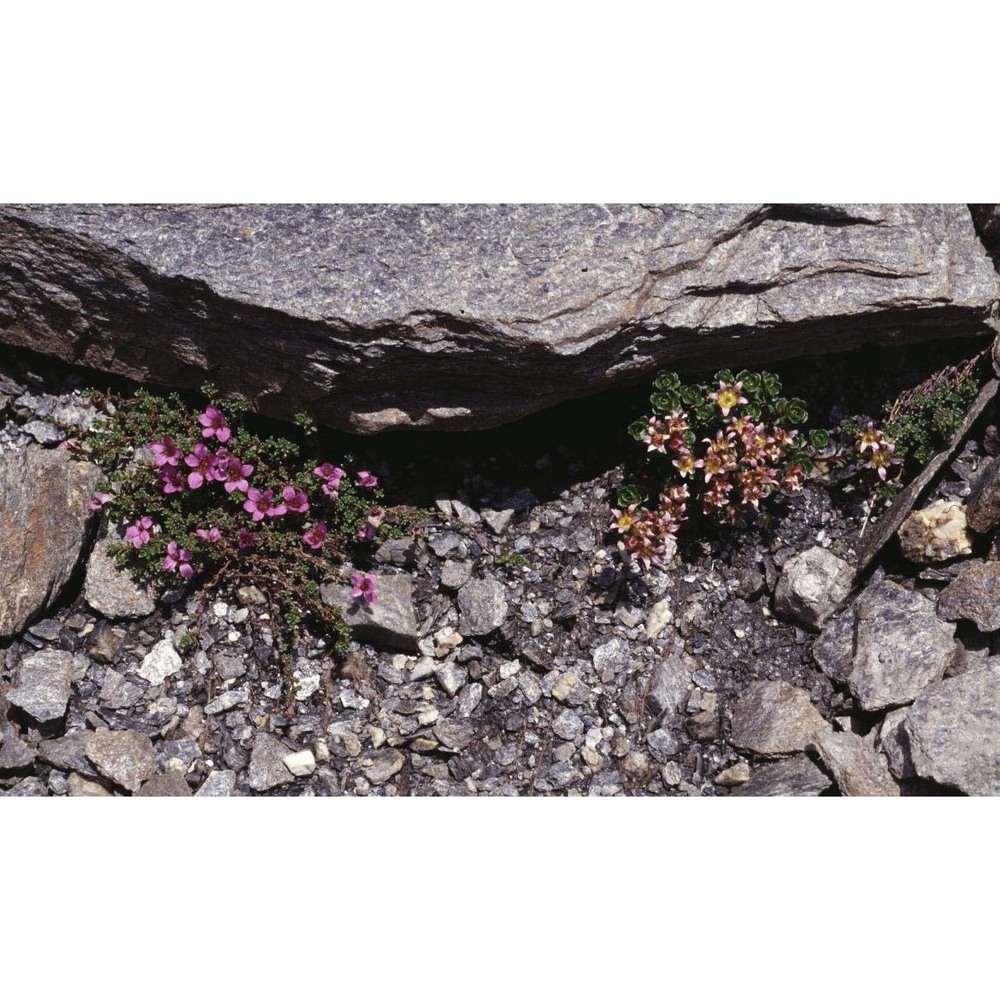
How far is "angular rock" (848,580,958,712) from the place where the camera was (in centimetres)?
504

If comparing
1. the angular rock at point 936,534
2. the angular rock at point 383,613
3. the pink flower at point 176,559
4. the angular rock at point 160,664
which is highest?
the angular rock at point 936,534

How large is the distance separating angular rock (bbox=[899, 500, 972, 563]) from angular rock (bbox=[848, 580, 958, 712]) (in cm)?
22

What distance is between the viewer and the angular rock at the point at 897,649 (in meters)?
5.04

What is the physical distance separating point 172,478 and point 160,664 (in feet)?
3.00

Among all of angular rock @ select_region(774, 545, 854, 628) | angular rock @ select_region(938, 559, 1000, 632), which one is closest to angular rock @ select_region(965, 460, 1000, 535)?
angular rock @ select_region(938, 559, 1000, 632)

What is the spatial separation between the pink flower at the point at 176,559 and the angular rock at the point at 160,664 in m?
0.40

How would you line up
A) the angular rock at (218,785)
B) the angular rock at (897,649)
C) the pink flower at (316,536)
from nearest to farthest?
the angular rock at (218,785), the angular rock at (897,649), the pink flower at (316,536)

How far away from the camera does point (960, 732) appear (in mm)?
4781

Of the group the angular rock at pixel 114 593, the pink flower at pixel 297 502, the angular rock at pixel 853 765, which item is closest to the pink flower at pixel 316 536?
the pink flower at pixel 297 502

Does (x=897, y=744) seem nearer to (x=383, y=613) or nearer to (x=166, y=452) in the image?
(x=383, y=613)

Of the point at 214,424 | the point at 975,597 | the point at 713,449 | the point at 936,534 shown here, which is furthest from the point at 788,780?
the point at 214,424

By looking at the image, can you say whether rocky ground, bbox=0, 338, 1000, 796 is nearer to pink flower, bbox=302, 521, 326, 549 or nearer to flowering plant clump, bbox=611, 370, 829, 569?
flowering plant clump, bbox=611, 370, 829, 569

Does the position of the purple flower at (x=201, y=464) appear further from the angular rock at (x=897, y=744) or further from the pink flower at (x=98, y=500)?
the angular rock at (x=897, y=744)

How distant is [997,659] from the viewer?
500cm
